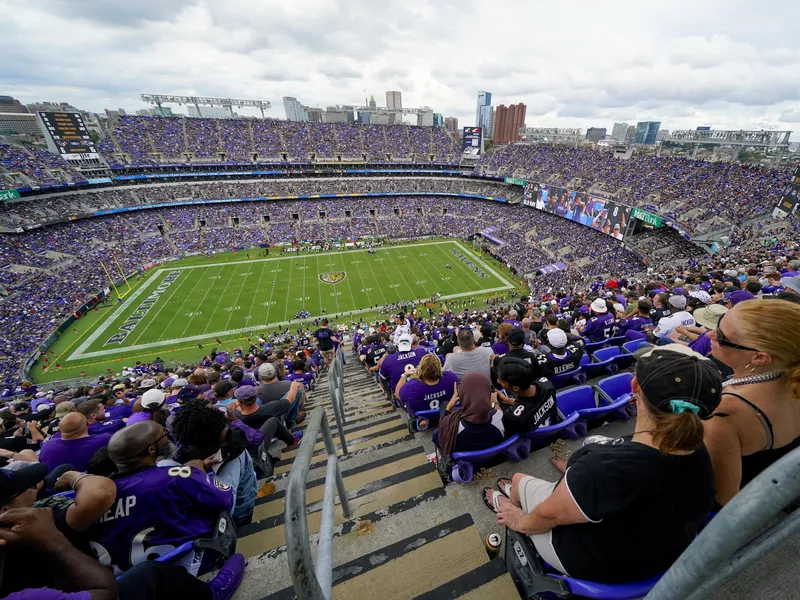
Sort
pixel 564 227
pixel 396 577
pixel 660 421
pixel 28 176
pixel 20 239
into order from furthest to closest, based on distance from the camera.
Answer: pixel 564 227, pixel 28 176, pixel 20 239, pixel 396 577, pixel 660 421

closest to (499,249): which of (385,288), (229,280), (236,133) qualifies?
(385,288)

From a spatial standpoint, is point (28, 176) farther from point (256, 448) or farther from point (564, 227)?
point (564, 227)

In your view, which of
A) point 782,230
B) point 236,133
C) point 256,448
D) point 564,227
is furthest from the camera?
point 236,133

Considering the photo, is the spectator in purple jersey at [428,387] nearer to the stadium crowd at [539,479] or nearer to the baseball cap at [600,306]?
the stadium crowd at [539,479]

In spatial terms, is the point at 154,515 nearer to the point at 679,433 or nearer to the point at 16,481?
the point at 16,481

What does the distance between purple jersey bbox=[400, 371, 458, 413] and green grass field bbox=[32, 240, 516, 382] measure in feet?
86.2

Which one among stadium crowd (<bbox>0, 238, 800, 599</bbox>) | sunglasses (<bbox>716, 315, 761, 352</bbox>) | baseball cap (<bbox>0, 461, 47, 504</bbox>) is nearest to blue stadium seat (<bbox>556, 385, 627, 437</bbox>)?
stadium crowd (<bbox>0, 238, 800, 599</bbox>)

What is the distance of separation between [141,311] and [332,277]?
18798 mm

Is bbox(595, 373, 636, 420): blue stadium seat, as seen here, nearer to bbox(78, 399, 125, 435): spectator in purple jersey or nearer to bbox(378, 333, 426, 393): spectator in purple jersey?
bbox(378, 333, 426, 393): spectator in purple jersey

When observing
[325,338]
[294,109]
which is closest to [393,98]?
[294,109]

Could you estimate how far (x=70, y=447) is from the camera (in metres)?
4.41

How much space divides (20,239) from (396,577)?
179ft

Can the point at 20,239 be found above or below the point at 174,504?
below

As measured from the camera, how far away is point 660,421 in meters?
1.96
